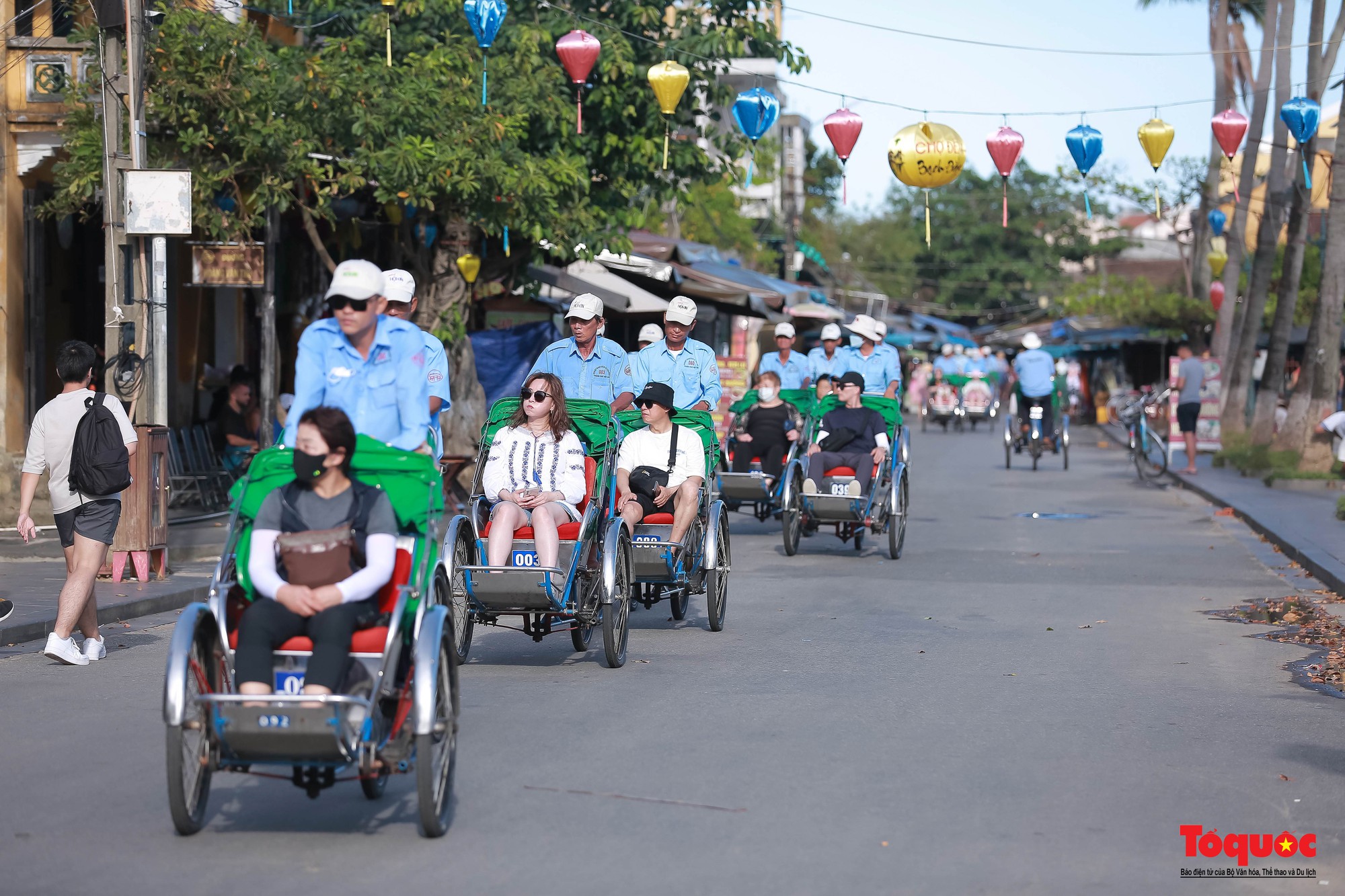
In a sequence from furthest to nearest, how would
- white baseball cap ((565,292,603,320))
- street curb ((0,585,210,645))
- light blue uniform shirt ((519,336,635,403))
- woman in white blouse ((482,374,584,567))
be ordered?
light blue uniform shirt ((519,336,635,403))
white baseball cap ((565,292,603,320))
street curb ((0,585,210,645))
woman in white blouse ((482,374,584,567))

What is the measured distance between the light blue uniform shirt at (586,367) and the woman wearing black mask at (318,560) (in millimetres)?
4965

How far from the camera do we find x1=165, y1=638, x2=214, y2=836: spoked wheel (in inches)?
205

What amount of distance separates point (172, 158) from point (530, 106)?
396 centimetres

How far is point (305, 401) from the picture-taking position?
20.7 ft

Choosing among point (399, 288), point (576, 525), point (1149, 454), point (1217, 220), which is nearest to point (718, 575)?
point (576, 525)

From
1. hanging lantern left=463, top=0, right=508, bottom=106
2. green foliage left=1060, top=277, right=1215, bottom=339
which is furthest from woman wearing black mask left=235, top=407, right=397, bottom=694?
green foliage left=1060, top=277, right=1215, bottom=339

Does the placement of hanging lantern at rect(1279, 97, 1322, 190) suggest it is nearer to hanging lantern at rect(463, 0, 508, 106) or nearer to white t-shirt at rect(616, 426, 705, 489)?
hanging lantern at rect(463, 0, 508, 106)

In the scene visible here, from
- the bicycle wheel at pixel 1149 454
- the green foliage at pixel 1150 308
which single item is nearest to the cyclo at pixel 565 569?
the bicycle wheel at pixel 1149 454

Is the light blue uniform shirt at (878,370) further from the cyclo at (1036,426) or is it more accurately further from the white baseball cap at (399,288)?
the cyclo at (1036,426)

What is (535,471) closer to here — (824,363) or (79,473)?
(79,473)

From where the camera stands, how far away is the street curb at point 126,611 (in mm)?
9773

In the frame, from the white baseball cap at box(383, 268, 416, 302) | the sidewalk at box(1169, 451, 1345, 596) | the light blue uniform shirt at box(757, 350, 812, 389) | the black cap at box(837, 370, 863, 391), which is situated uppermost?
the white baseball cap at box(383, 268, 416, 302)

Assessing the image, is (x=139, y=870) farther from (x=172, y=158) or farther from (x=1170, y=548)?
(x=1170, y=548)

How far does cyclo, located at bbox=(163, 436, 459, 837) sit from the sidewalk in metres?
8.63
